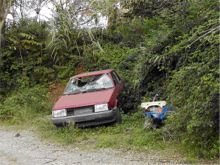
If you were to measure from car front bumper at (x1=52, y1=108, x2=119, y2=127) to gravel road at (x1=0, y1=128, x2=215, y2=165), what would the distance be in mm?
766

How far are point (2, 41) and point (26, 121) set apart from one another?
19.7ft

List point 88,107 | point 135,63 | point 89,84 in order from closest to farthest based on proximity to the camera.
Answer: point 88,107 → point 89,84 → point 135,63

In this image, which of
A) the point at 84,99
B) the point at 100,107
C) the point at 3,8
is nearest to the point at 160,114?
the point at 100,107

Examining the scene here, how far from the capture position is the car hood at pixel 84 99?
941 cm

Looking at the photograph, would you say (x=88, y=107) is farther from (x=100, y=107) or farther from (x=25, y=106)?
(x=25, y=106)

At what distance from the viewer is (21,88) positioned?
15633mm

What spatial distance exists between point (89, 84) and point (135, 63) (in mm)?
2467

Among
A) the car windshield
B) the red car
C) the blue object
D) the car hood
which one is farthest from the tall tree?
the blue object

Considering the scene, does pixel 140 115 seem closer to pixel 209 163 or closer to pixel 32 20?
pixel 209 163

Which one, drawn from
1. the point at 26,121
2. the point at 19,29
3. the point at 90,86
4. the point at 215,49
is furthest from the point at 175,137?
the point at 19,29

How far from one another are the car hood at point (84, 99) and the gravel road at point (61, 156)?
117 cm

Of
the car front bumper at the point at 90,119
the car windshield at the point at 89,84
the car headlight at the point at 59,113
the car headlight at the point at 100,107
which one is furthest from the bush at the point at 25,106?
the car headlight at the point at 100,107

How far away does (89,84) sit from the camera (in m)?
10.8

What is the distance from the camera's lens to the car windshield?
34.6ft
